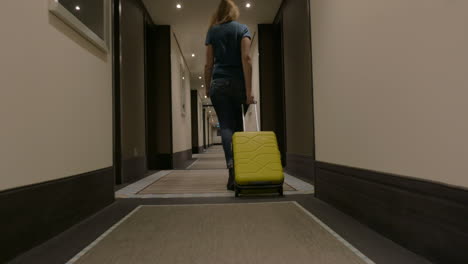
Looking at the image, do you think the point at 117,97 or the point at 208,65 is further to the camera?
the point at 117,97

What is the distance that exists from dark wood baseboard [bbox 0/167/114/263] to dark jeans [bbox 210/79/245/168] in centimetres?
103

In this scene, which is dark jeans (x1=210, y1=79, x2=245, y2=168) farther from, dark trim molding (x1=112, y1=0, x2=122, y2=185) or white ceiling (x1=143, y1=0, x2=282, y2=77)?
white ceiling (x1=143, y1=0, x2=282, y2=77)

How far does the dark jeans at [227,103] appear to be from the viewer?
8.84ft

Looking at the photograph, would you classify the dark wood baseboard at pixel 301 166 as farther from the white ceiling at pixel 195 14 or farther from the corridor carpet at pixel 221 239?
the white ceiling at pixel 195 14

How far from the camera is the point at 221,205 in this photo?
2121 mm

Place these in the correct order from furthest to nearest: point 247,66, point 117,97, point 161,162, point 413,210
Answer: point 161,162 < point 117,97 < point 247,66 < point 413,210

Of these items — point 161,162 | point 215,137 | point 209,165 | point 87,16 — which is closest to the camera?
point 87,16

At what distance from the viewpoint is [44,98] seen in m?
1.43

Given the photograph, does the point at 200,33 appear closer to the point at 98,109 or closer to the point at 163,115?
the point at 163,115

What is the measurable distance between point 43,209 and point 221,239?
74 cm

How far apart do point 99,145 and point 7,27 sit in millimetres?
1045

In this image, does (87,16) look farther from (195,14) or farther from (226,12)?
(195,14)

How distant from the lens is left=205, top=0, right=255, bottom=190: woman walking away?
2.69 meters

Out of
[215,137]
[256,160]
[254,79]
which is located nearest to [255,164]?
[256,160]
